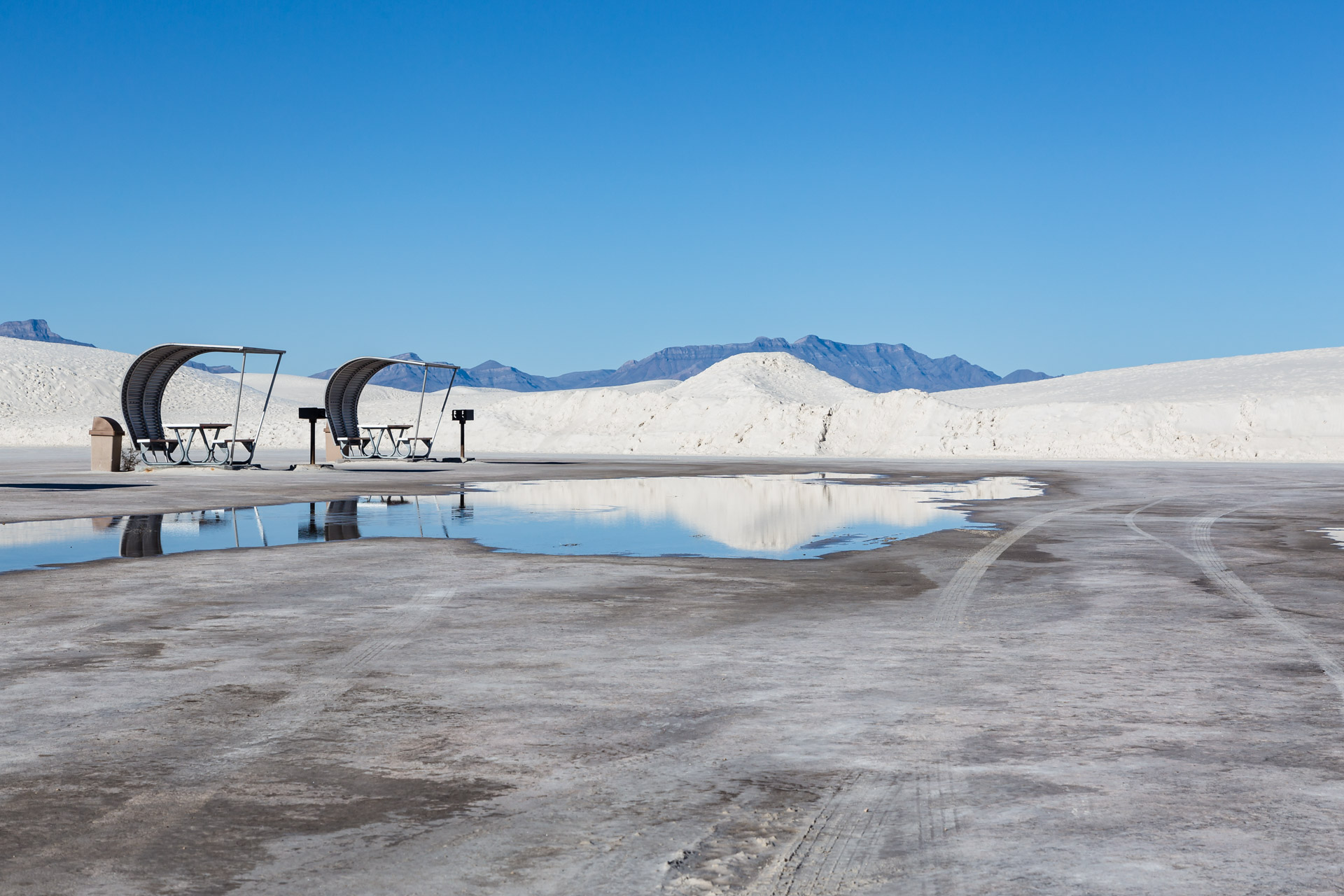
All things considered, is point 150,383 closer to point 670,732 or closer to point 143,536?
point 143,536

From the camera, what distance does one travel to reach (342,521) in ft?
57.7

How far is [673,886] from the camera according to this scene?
3.63 meters

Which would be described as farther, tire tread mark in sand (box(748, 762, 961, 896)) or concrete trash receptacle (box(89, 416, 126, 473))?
concrete trash receptacle (box(89, 416, 126, 473))

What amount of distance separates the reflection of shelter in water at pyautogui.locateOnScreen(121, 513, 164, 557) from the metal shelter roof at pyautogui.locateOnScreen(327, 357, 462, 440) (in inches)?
903

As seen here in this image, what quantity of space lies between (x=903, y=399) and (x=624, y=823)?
233 feet

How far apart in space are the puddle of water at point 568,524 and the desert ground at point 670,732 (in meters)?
2.37

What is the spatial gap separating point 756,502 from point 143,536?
10965mm

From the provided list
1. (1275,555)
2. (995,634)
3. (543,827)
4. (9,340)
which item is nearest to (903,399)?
(1275,555)

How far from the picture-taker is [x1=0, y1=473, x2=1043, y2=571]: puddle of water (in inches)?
547

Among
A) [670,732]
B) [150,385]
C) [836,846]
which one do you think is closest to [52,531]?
[670,732]

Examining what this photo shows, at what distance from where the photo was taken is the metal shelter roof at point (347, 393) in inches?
1628

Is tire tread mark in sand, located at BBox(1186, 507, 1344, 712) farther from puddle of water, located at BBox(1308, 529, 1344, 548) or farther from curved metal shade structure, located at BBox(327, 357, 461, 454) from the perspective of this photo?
curved metal shade structure, located at BBox(327, 357, 461, 454)

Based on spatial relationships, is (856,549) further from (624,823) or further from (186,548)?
(624,823)

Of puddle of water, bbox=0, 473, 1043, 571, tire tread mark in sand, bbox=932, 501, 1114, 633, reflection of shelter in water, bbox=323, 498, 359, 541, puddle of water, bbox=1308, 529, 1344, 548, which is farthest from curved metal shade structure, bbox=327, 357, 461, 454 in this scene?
puddle of water, bbox=1308, 529, 1344, 548
